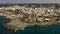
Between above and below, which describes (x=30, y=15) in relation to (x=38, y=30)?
above

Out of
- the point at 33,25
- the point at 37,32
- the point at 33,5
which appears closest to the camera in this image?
the point at 37,32

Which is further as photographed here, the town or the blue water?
the town

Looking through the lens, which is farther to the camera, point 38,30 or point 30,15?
point 30,15

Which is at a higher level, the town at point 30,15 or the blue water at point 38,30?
the town at point 30,15

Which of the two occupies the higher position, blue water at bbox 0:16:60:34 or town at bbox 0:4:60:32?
town at bbox 0:4:60:32

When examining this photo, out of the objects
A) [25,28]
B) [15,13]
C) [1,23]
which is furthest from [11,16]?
[25,28]

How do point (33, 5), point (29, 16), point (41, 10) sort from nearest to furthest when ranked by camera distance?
point (29, 16)
point (41, 10)
point (33, 5)

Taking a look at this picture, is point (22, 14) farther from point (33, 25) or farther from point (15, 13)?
point (33, 25)

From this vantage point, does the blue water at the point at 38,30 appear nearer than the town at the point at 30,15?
Yes
